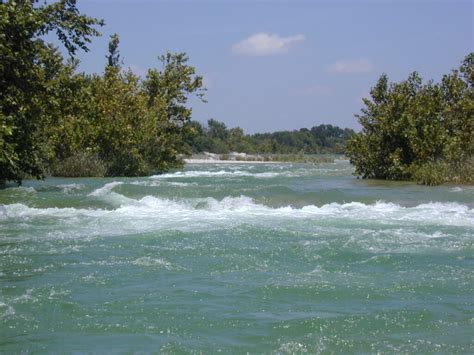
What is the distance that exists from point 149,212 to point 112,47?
3825 centimetres

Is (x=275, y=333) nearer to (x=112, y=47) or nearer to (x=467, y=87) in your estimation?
(x=467, y=87)

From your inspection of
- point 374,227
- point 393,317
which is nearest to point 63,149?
point 374,227

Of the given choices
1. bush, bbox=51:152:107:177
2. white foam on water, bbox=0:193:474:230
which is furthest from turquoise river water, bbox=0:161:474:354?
bush, bbox=51:152:107:177

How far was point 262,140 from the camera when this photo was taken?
384 ft

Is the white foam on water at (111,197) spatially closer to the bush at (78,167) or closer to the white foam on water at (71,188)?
the white foam on water at (71,188)

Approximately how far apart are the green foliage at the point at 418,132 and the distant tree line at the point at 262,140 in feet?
131

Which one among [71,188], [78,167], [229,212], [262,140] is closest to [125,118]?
[78,167]

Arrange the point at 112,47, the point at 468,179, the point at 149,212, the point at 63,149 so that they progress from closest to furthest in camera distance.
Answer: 1. the point at 149,212
2. the point at 468,179
3. the point at 63,149
4. the point at 112,47

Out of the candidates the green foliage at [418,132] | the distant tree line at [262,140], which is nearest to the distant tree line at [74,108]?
the green foliage at [418,132]

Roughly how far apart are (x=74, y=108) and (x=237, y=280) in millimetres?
13306

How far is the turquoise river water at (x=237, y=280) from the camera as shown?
7039 millimetres

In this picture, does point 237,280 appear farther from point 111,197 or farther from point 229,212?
point 111,197

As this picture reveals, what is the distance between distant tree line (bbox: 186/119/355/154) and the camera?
9438 centimetres

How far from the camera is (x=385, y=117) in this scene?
29.7m
